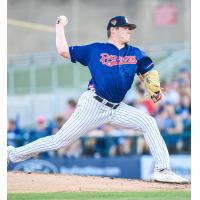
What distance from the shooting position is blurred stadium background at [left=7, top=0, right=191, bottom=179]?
13.8 meters

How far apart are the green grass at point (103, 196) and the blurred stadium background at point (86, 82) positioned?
5.67 m

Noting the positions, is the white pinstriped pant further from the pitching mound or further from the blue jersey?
the pitching mound

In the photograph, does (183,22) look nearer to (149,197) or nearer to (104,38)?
(104,38)

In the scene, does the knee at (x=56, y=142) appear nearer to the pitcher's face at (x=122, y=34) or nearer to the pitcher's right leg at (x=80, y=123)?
the pitcher's right leg at (x=80, y=123)

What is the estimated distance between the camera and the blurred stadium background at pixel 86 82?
13.8 meters

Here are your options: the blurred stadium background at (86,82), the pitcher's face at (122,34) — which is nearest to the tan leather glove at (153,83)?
the pitcher's face at (122,34)

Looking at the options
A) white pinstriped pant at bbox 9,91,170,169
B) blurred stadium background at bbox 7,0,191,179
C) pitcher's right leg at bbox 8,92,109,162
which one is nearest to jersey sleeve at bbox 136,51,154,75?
white pinstriped pant at bbox 9,91,170,169

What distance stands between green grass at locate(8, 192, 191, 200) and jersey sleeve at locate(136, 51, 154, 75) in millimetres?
1314

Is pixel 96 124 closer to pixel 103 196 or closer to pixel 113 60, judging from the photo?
pixel 113 60

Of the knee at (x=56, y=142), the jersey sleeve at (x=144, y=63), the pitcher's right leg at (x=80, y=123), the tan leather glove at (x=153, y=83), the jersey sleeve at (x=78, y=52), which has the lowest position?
the knee at (x=56, y=142)

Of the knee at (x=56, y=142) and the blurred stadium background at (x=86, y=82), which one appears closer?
the knee at (x=56, y=142)

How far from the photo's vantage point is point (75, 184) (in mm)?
8359

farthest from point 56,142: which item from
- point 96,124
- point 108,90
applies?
point 108,90
